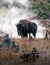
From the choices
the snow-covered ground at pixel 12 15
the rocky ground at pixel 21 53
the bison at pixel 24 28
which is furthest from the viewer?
the snow-covered ground at pixel 12 15

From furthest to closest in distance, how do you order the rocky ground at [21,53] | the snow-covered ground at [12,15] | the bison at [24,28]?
the snow-covered ground at [12,15]
the bison at [24,28]
the rocky ground at [21,53]

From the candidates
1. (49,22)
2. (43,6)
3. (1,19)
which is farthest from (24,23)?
(1,19)

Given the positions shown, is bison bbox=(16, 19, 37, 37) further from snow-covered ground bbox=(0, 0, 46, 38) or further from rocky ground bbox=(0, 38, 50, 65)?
snow-covered ground bbox=(0, 0, 46, 38)

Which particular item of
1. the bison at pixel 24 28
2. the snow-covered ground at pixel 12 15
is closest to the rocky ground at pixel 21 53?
the bison at pixel 24 28

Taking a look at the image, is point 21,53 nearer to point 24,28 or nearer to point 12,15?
point 24,28

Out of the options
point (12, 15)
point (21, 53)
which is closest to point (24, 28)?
point (21, 53)

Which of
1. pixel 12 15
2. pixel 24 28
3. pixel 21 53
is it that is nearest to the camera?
pixel 21 53

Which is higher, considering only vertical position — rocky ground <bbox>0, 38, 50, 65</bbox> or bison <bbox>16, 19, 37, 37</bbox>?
bison <bbox>16, 19, 37, 37</bbox>

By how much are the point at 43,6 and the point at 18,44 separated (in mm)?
14778

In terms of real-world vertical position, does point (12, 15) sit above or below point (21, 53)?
above

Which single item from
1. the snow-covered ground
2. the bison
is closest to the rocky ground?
the bison

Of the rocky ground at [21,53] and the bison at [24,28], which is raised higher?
the bison at [24,28]

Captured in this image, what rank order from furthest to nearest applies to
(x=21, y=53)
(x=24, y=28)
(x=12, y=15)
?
(x=12, y=15)
(x=24, y=28)
(x=21, y=53)

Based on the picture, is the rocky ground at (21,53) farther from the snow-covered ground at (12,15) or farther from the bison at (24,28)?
the snow-covered ground at (12,15)
